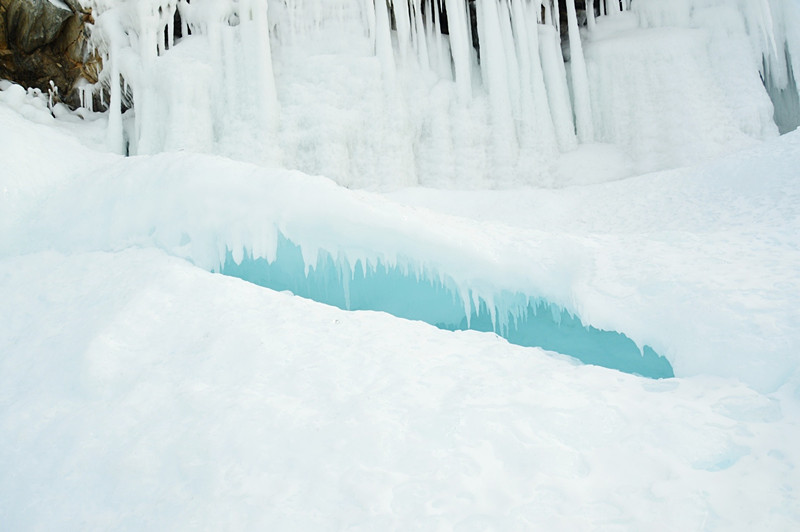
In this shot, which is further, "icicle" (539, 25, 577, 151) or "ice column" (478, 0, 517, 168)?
"icicle" (539, 25, 577, 151)

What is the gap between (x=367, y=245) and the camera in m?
5.70

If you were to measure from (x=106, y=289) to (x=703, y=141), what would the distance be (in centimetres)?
1402

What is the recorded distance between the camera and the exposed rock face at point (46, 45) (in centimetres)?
1303

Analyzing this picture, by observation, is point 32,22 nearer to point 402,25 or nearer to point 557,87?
point 402,25

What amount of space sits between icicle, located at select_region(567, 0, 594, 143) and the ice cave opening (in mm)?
10617

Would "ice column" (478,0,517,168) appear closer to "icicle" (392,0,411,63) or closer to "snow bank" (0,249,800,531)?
"icicle" (392,0,411,63)

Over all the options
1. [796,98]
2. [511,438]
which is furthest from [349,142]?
[796,98]

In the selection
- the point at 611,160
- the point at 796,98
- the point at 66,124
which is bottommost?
the point at 611,160

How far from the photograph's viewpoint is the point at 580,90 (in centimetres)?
1498

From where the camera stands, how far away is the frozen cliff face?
13.0m

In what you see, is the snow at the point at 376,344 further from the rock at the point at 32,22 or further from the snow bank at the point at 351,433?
the rock at the point at 32,22

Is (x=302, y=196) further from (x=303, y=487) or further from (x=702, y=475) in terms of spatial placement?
(x=702, y=475)

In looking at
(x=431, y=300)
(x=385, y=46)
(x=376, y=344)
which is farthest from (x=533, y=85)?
(x=376, y=344)

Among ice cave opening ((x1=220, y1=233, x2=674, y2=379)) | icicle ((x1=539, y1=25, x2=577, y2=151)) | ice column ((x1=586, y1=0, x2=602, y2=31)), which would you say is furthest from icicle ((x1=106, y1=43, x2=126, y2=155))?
ice column ((x1=586, y1=0, x2=602, y2=31))
